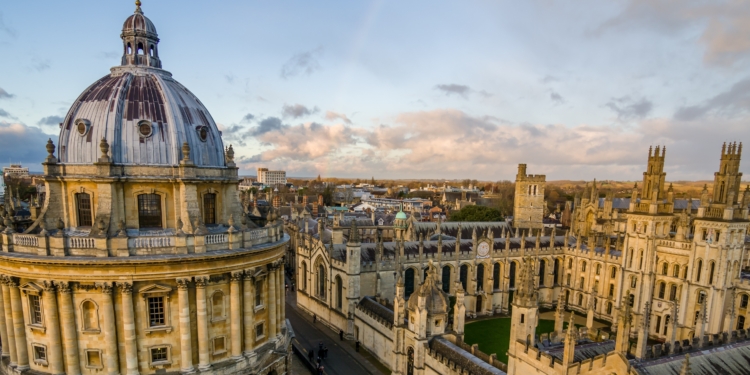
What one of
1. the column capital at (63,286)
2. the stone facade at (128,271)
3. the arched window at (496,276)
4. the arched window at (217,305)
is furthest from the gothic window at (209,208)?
the arched window at (496,276)

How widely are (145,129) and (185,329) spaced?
11.4 metres

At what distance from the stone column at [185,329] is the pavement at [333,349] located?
12.5 m

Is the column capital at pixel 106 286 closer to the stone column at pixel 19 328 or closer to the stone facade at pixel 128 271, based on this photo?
the stone facade at pixel 128 271

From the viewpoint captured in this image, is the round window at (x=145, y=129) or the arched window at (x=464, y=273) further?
the arched window at (x=464, y=273)

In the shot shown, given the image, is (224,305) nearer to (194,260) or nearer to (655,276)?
(194,260)

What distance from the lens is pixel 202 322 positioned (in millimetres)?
22000

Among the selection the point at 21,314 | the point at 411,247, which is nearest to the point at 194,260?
the point at 21,314

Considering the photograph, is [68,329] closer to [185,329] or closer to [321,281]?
[185,329]

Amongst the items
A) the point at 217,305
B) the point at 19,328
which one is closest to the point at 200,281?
the point at 217,305

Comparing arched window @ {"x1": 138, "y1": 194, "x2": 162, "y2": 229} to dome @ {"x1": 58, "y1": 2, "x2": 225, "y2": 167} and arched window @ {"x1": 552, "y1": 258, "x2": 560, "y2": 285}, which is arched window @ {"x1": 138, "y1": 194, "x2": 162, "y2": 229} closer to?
dome @ {"x1": 58, "y1": 2, "x2": 225, "y2": 167}

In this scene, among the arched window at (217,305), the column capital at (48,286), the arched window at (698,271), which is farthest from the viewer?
the arched window at (698,271)

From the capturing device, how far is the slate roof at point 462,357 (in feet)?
71.2

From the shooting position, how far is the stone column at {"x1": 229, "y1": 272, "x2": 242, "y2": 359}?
23109 millimetres

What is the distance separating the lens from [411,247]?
45375 mm
